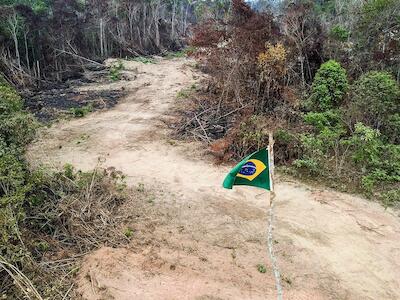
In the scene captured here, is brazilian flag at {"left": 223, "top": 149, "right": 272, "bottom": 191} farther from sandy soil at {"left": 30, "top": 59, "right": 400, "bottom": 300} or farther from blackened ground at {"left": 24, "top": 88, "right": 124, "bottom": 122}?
blackened ground at {"left": 24, "top": 88, "right": 124, "bottom": 122}

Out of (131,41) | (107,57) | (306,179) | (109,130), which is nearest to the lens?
(306,179)

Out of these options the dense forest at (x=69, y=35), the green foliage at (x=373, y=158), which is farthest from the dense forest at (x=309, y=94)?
the dense forest at (x=69, y=35)

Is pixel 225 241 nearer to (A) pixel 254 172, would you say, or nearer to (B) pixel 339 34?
(A) pixel 254 172

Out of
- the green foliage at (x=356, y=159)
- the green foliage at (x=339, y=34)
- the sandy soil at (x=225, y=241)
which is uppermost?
the green foliage at (x=339, y=34)

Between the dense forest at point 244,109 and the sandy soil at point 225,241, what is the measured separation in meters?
0.55

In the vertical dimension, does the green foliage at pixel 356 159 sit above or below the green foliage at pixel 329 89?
below

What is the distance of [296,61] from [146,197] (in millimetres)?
8368

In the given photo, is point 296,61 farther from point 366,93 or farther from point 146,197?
point 146,197

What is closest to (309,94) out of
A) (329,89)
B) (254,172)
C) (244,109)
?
(329,89)

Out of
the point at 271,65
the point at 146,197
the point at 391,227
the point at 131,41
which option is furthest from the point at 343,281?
the point at 131,41

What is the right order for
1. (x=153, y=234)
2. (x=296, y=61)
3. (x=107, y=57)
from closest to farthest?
(x=153, y=234)
(x=296, y=61)
(x=107, y=57)

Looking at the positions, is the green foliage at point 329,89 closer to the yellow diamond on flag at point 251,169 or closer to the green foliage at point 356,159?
the green foliage at point 356,159

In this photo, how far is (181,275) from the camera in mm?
5246

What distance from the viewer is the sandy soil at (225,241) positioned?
5.07 metres
